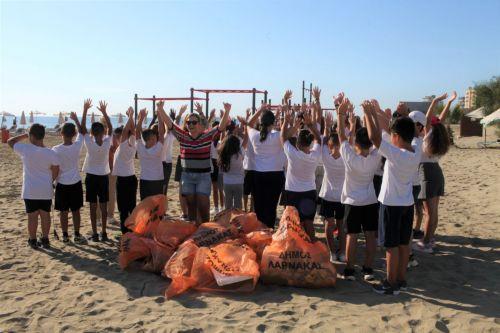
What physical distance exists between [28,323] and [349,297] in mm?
2668

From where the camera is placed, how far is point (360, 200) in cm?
411

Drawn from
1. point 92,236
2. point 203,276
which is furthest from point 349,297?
point 92,236

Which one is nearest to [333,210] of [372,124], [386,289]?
[386,289]

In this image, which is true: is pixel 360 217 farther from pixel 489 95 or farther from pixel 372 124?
pixel 489 95

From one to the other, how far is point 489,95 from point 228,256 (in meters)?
32.8

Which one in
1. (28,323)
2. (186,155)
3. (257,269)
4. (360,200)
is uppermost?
(186,155)

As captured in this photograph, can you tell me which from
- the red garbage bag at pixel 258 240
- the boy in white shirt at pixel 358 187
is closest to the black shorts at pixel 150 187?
the red garbage bag at pixel 258 240

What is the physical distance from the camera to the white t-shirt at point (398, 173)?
3629mm

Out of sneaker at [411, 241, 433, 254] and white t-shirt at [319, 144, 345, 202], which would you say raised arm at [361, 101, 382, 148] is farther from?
sneaker at [411, 241, 433, 254]

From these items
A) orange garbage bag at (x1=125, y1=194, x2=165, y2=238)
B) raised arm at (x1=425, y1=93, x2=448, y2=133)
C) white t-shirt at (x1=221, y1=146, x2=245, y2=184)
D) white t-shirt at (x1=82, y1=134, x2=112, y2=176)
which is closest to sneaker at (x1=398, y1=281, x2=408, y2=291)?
raised arm at (x1=425, y1=93, x2=448, y2=133)

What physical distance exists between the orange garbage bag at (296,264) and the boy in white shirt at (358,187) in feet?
1.19

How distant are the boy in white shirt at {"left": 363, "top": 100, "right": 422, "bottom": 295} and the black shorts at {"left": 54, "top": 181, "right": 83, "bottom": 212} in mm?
3718

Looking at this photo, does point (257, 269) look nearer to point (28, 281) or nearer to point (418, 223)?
point (28, 281)

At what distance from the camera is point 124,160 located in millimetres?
5582
